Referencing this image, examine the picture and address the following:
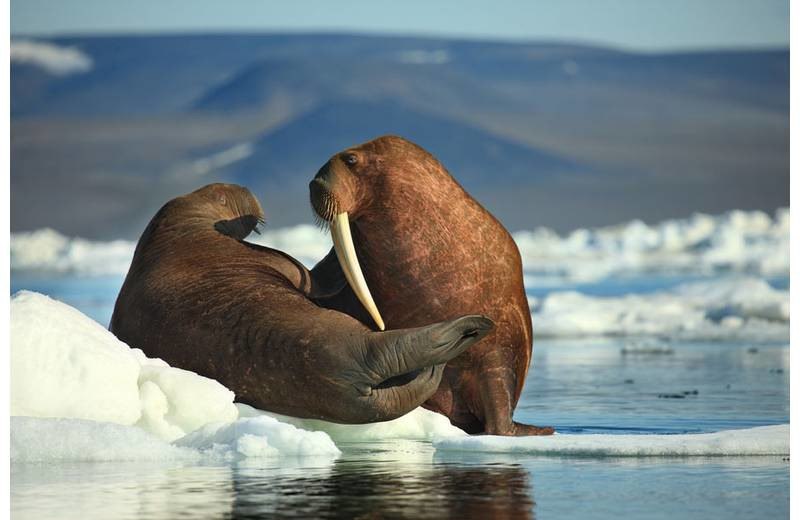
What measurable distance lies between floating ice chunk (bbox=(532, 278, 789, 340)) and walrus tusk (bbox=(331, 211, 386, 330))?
7903mm

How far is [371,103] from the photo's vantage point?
41.1 metres

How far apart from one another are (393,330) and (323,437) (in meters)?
0.95

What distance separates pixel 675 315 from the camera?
1839 cm

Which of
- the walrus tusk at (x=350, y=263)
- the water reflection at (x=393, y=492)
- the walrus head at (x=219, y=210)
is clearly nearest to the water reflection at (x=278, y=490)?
the water reflection at (x=393, y=492)

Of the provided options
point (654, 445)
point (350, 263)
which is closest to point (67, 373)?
point (350, 263)

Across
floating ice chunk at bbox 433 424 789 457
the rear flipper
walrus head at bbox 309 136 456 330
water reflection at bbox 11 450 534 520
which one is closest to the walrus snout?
walrus head at bbox 309 136 456 330

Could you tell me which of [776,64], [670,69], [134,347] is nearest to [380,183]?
[134,347]

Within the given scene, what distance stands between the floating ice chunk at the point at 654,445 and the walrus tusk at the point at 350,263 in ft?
3.96

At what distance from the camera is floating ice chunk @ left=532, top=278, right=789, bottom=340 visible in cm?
1723

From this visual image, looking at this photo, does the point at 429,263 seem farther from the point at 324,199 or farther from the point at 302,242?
the point at 302,242

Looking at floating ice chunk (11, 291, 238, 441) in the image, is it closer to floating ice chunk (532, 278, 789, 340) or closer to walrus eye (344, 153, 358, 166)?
walrus eye (344, 153, 358, 166)

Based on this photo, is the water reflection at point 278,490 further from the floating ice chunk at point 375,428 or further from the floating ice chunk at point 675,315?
the floating ice chunk at point 675,315

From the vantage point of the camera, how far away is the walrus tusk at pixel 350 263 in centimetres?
941
